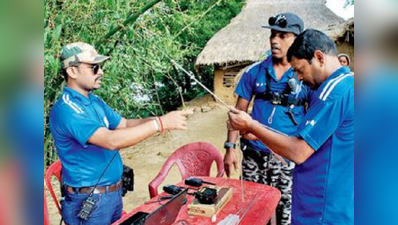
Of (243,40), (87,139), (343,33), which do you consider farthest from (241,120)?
(243,40)

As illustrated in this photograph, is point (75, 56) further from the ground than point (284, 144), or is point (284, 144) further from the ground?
point (75, 56)

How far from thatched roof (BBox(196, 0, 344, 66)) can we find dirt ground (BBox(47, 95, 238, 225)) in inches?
65.8

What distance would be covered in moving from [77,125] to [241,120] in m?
0.88

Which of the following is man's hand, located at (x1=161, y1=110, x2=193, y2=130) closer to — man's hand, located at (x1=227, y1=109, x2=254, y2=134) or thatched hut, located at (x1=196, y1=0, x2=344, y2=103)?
man's hand, located at (x1=227, y1=109, x2=254, y2=134)

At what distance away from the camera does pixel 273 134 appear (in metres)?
1.68

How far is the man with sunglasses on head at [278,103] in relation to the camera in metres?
2.77

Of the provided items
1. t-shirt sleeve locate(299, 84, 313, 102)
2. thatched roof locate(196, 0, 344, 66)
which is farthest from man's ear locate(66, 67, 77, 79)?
thatched roof locate(196, 0, 344, 66)

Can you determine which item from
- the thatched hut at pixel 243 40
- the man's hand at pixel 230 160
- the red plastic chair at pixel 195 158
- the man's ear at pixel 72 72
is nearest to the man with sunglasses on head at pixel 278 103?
the man's hand at pixel 230 160

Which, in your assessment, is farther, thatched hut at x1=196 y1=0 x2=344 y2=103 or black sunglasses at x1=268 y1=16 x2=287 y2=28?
thatched hut at x1=196 y1=0 x2=344 y2=103

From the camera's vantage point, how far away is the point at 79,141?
2.00m

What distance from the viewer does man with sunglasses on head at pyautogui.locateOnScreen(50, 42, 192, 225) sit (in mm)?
2002

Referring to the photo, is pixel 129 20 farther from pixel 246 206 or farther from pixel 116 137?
pixel 246 206

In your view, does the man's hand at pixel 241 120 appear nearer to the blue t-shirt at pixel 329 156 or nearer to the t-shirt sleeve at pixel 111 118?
the blue t-shirt at pixel 329 156
